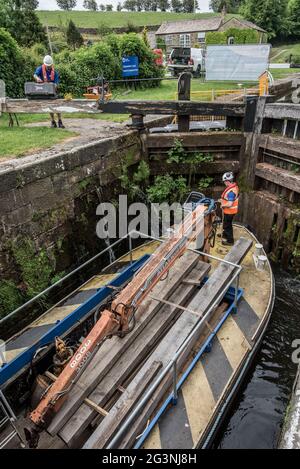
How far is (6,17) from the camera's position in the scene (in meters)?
19.6

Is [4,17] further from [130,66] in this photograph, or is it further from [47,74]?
[47,74]

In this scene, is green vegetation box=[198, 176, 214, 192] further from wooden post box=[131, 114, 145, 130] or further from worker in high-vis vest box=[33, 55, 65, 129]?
worker in high-vis vest box=[33, 55, 65, 129]

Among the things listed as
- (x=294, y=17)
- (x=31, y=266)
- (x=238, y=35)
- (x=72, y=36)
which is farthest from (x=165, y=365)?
(x=294, y=17)

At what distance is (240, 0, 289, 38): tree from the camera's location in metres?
43.0

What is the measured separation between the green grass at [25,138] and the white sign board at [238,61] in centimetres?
965

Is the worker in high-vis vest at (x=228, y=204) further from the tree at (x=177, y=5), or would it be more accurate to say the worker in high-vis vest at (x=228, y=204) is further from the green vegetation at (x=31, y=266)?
the tree at (x=177, y=5)

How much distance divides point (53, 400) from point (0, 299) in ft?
8.65

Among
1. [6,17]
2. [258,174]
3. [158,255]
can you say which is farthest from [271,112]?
[6,17]

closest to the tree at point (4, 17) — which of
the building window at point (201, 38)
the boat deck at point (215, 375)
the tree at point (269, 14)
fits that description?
the boat deck at point (215, 375)

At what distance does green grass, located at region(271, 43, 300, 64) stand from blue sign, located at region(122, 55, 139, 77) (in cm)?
2550

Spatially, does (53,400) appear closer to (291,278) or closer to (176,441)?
(176,441)

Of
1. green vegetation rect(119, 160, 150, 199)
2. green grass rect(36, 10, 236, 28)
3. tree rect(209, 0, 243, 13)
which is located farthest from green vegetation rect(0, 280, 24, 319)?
tree rect(209, 0, 243, 13)

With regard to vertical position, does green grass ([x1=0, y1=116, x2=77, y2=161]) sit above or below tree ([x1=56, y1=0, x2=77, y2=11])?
below

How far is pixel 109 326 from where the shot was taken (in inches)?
164
